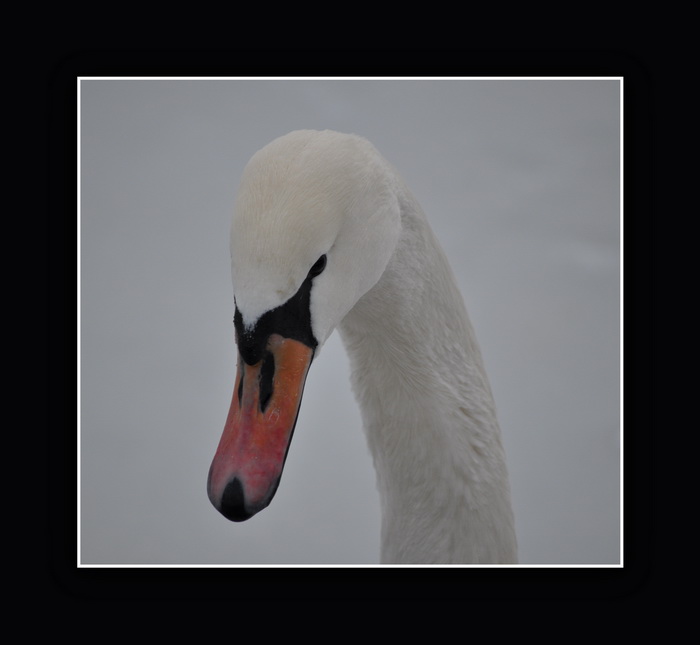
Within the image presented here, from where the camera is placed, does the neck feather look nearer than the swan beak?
No

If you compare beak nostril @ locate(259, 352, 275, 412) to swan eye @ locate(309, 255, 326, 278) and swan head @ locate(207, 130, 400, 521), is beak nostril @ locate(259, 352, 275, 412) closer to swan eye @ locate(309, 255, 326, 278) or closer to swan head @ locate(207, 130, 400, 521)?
swan head @ locate(207, 130, 400, 521)

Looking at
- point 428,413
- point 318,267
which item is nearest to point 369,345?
point 428,413

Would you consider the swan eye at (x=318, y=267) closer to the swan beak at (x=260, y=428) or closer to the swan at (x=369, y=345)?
the swan at (x=369, y=345)

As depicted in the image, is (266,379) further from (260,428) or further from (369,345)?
(369,345)

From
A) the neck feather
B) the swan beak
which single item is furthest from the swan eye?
the neck feather

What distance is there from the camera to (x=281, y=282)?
3.87ft

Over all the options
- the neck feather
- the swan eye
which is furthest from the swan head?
the neck feather

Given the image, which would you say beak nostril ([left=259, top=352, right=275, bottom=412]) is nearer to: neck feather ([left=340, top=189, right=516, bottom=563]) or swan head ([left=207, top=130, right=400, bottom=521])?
swan head ([left=207, top=130, right=400, bottom=521])

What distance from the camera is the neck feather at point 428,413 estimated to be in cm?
155

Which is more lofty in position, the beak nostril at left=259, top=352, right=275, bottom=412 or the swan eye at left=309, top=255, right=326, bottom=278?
the swan eye at left=309, top=255, right=326, bottom=278

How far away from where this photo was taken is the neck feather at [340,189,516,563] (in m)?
1.55
